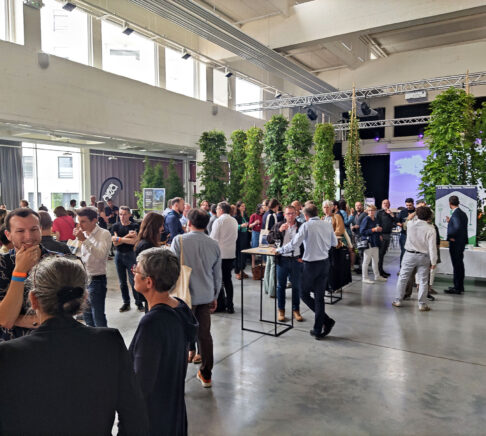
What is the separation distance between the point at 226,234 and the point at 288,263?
108cm

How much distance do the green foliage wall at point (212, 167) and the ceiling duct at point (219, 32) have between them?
2267mm

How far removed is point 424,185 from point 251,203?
4.34 metres

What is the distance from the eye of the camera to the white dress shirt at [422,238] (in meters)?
5.19

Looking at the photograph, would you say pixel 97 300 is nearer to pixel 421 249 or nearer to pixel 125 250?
pixel 125 250

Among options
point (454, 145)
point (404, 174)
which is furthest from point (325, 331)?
point (404, 174)

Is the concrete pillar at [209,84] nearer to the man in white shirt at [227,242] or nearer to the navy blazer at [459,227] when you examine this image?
the man in white shirt at [227,242]

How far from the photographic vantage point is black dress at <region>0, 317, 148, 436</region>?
3.35ft

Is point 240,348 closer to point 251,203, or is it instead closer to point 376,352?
point 376,352

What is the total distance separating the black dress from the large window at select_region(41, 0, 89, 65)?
9.29m

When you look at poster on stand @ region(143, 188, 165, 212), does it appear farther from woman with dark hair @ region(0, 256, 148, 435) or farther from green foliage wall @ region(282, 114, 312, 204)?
woman with dark hair @ region(0, 256, 148, 435)

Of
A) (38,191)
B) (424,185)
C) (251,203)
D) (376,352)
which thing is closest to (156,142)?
(251,203)

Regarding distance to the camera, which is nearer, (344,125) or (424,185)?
(424,185)

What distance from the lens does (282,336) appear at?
4.50 m

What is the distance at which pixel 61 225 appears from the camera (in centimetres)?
640
